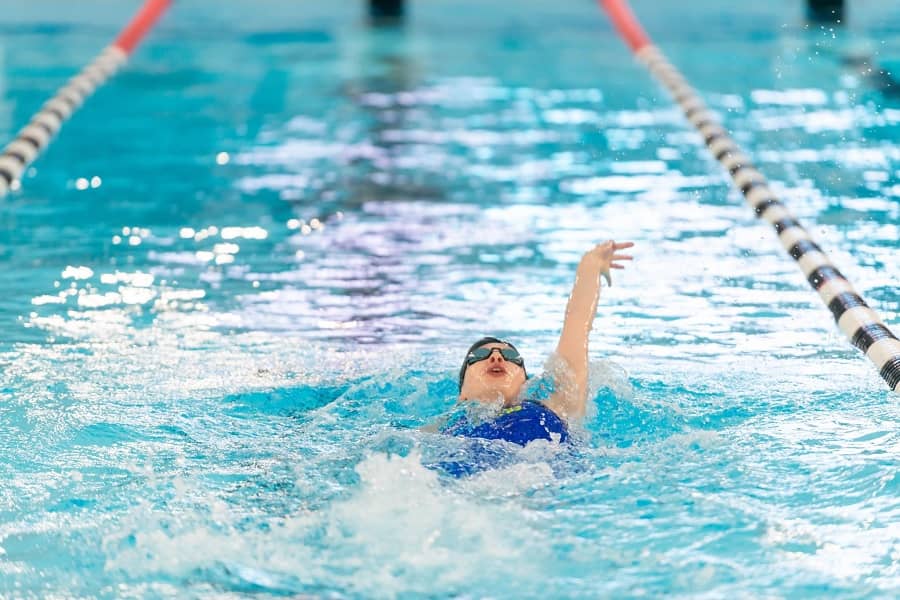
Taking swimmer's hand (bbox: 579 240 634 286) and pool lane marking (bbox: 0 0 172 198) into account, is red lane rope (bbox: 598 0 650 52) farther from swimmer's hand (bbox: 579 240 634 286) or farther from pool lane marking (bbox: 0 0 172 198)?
swimmer's hand (bbox: 579 240 634 286)

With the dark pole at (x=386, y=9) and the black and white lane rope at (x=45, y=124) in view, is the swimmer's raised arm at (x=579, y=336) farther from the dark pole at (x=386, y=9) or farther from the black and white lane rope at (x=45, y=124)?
the dark pole at (x=386, y=9)

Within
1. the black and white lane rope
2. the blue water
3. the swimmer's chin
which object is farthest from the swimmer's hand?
the black and white lane rope

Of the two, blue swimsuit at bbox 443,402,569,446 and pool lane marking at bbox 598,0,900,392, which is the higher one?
pool lane marking at bbox 598,0,900,392

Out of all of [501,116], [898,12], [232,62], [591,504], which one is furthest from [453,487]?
[898,12]

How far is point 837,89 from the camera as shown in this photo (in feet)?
31.5

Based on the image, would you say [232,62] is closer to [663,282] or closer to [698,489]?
[663,282]

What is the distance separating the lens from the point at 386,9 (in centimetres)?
1412

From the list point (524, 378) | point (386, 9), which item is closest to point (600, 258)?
point (524, 378)

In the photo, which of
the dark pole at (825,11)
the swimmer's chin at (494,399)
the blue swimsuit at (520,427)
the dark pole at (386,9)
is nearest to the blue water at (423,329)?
the blue swimsuit at (520,427)

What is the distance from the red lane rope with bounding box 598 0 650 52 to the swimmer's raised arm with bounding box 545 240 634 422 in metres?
5.70

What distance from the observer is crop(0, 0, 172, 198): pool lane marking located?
21.0ft

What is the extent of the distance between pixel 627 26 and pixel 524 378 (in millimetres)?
7522

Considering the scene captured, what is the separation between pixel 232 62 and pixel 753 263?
6198 mm

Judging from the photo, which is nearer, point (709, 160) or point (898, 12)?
point (709, 160)
